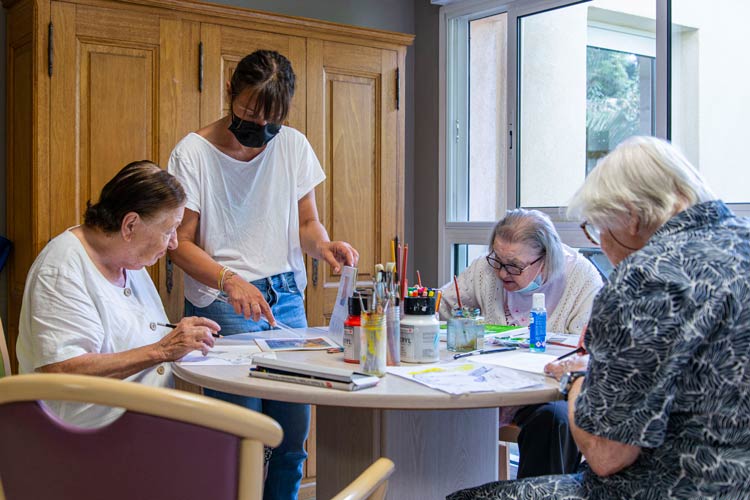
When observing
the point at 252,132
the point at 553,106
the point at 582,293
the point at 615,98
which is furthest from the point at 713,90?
the point at 252,132

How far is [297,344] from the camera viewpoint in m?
2.01

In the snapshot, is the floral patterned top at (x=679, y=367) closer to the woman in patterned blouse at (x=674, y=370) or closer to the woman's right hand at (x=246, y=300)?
the woman in patterned blouse at (x=674, y=370)

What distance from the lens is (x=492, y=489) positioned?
4.70 feet

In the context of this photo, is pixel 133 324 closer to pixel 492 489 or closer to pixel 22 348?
pixel 22 348

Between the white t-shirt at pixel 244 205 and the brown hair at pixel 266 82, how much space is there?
0.19 metres

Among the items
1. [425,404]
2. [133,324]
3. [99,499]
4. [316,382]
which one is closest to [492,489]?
[425,404]

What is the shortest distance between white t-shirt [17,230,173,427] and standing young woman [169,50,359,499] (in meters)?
0.29

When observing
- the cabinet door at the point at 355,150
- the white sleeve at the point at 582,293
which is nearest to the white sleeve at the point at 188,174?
the cabinet door at the point at 355,150

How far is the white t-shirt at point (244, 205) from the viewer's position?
2283 mm

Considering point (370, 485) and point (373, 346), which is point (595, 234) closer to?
point (373, 346)

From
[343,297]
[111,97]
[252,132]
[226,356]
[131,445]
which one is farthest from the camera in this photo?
[111,97]

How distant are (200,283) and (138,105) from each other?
2.82 feet

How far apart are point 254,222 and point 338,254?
0.27m

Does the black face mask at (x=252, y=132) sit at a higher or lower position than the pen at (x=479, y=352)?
higher
